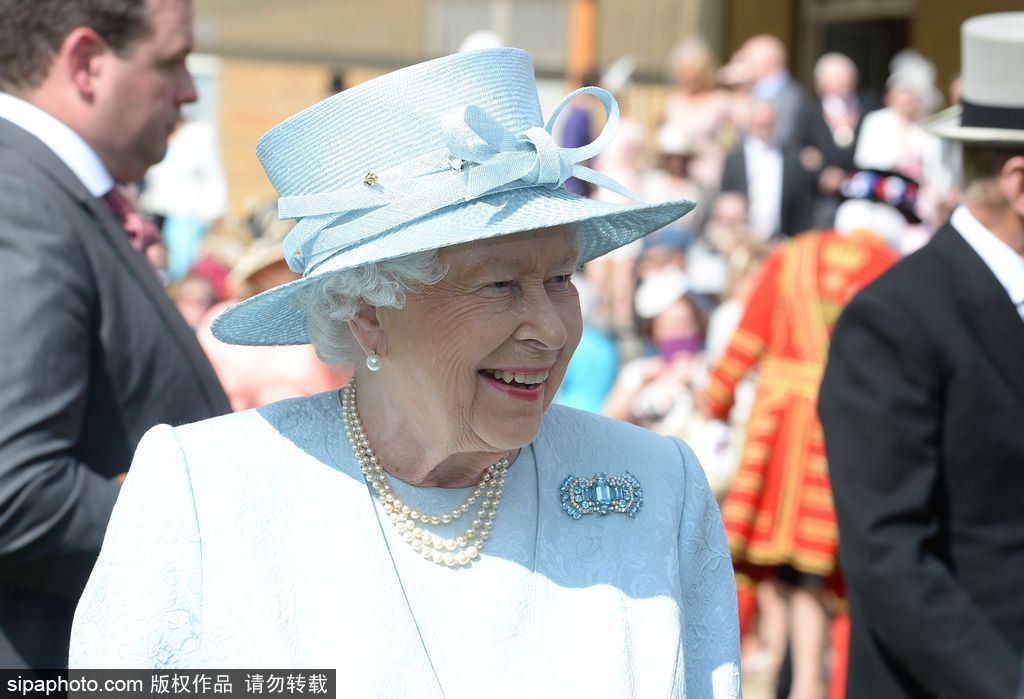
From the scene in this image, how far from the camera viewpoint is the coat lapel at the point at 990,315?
116 inches

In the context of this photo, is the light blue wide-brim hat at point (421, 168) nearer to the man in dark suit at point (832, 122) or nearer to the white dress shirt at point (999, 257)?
the white dress shirt at point (999, 257)

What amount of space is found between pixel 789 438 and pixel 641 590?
368cm

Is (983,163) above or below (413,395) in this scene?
above

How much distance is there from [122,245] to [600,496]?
1.12 metres

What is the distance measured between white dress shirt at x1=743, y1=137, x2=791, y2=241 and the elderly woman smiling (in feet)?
28.6

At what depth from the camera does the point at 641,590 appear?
87.0 inches

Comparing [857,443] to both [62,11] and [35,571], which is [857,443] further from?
[62,11]

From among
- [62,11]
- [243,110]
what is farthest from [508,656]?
[243,110]

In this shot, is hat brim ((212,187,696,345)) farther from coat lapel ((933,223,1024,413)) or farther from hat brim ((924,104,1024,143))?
hat brim ((924,104,1024,143))

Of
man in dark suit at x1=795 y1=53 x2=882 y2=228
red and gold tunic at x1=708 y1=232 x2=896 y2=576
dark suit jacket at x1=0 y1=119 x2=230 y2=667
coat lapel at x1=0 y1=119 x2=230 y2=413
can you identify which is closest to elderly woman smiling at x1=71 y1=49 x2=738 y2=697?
dark suit jacket at x1=0 y1=119 x2=230 y2=667

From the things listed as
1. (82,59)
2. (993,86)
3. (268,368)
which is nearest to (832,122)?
(268,368)

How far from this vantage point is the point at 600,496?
2287 mm

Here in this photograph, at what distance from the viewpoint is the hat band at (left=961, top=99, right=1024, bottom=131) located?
10.4 feet

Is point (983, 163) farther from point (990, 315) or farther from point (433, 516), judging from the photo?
point (433, 516)
